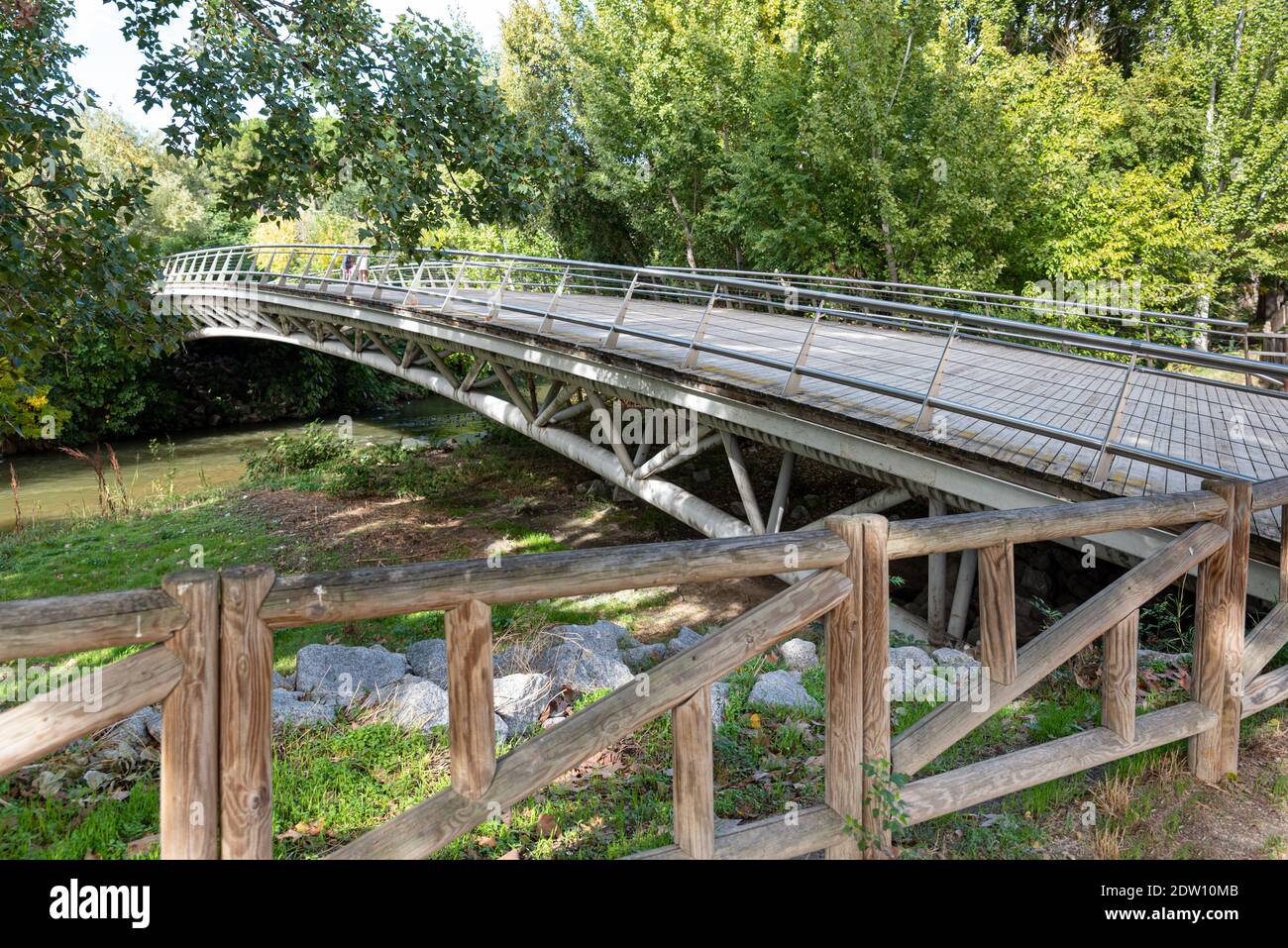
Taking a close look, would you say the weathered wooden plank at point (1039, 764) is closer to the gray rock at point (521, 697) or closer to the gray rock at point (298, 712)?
the gray rock at point (521, 697)

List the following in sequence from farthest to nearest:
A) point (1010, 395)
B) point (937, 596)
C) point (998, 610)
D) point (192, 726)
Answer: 1. point (1010, 395)
2. point (937, 596)
3. point (998, 610)
4. point (192, 726)

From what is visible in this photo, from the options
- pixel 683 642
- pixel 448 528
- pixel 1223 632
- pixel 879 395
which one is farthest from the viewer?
pixel 448 528

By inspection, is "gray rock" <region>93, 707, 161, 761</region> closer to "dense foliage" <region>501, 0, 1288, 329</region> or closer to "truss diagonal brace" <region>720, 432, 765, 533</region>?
"truss diagonal brace" <region>720, 432, 765, 533</region>

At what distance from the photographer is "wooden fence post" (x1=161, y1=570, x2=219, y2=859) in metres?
1.90

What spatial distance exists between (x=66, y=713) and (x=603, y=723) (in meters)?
1.27

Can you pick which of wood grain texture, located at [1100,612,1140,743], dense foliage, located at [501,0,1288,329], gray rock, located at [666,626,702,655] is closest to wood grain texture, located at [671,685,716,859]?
wood grain texture, located at [1100,612,1140,743]

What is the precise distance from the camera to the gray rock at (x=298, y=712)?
4.29m

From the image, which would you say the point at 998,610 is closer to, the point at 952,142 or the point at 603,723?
the point at 603,723

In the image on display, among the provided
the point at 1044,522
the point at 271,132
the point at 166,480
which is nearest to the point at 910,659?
the point at 1044,522

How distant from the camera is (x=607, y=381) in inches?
424

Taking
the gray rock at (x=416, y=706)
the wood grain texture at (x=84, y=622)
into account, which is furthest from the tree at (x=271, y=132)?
the wood grain texture at (x=84, y=622)

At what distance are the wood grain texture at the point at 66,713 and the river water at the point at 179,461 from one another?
16.7m

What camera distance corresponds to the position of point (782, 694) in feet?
15.8
